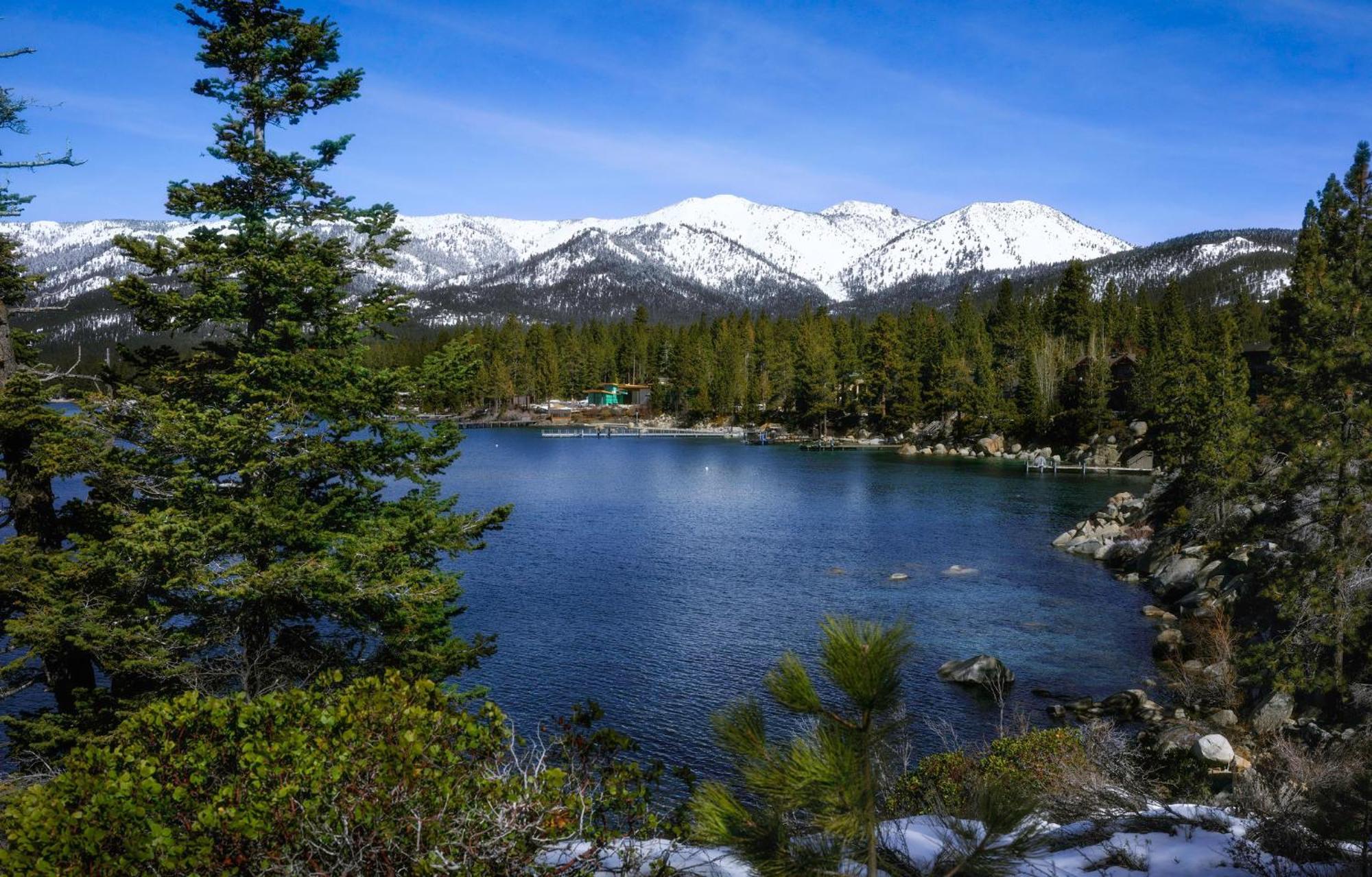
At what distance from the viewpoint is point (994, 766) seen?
14141 mm

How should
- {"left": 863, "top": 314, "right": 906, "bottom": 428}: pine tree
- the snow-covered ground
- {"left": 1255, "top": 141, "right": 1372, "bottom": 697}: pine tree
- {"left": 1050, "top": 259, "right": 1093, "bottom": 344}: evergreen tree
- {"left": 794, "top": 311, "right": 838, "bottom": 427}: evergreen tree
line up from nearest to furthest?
the snow-covered ground
{"left": 1255, "top": 141, "right": 1372, "bottom": 697}: pine tree
{"left": 1050, "top": 259, "right": 1093, "bottom": 344}: evergreen tree
{"left": 863, "top": 314, "right": 906, "bottom": 428}: pine tree
{"left": 794, "top": 311, "right": 838, "bottom": 427}: evergreen tree

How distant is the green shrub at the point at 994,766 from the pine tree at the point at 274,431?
7505mm

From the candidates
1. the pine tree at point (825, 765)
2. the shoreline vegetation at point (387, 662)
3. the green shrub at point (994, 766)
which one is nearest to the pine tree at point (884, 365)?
the shoreline vegetation at point (387, 662)

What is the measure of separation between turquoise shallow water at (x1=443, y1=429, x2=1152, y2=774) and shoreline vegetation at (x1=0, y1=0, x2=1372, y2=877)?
1.63 m

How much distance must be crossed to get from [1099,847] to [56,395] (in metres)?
15.4

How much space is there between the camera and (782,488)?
65812 millimetres

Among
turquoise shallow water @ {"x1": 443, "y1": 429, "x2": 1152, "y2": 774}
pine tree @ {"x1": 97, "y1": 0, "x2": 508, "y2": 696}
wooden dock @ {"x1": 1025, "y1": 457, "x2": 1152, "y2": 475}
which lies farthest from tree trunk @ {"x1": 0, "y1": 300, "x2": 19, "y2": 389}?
wooden dock @ {"x1": 1025, "y1": 457, "x2": 1152, "y2": 475}

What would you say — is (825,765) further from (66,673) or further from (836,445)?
(836,445)

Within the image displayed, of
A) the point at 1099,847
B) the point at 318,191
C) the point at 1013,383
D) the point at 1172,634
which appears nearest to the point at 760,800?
the point at 1099,847

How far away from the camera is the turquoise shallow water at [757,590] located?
24062 millimetres

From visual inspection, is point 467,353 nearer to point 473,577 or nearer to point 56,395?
point 56,395

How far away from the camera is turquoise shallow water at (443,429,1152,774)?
78.9 feet

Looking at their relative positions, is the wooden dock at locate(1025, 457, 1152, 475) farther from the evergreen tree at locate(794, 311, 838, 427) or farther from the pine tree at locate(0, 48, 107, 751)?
the pine tree at locate(0, 48, 107, 751)

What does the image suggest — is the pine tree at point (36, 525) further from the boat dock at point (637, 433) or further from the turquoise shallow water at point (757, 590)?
the boat dock at point (637, 433)
